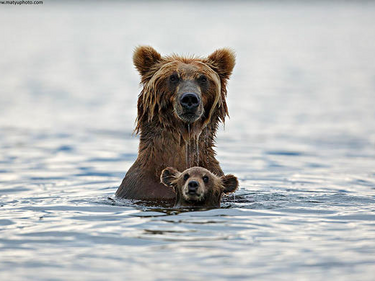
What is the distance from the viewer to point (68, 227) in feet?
33.6

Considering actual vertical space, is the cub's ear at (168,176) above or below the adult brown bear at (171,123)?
below

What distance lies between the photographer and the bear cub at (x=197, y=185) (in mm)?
11023

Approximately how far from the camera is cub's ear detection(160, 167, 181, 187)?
11250 mm

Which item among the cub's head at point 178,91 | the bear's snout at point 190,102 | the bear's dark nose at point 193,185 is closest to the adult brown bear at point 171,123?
the cub's head at point 178,91

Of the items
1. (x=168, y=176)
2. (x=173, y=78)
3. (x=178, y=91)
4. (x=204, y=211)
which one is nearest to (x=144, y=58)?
(x=173, y=78)

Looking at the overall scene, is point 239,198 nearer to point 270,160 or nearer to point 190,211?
point 190,211

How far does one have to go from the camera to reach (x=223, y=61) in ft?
40.1

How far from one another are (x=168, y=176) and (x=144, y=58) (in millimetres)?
1962

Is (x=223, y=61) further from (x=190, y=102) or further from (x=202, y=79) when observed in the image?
(x=190, y=102)

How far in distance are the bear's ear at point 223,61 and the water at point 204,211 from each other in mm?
1235

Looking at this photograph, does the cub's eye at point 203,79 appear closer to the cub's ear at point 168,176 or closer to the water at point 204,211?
the water at point 204,211

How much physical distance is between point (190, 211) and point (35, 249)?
8.23ft

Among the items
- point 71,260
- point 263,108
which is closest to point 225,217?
point 71,260

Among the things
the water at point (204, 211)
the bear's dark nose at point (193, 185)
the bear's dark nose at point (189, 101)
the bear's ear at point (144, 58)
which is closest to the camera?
the water at point (204, 211)
